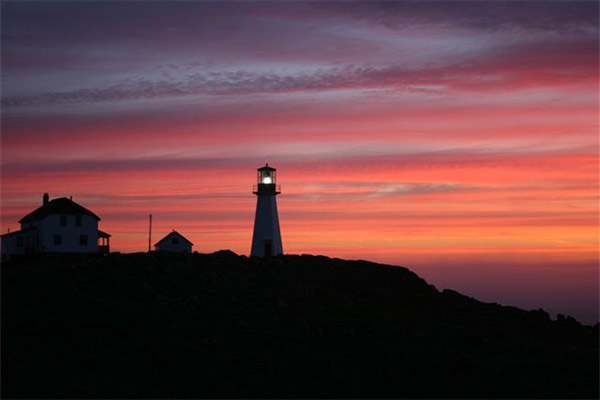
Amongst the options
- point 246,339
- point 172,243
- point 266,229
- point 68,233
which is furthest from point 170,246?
point 246,339

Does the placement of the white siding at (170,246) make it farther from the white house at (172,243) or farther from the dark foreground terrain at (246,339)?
the dark foreground terrain at (246,339)

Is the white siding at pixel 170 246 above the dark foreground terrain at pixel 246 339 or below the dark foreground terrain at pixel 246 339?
above

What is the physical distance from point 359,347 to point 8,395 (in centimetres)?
2303

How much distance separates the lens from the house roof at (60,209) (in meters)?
74.1

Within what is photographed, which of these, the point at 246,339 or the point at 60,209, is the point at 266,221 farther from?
the point at 246,339

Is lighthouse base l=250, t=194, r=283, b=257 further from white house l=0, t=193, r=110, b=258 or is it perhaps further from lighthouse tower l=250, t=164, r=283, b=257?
white house l=0, t=193, r=110, b=258

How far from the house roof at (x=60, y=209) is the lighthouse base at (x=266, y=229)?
18596 millimetres

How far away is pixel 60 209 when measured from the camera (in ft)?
244

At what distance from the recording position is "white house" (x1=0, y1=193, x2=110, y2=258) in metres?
73.7

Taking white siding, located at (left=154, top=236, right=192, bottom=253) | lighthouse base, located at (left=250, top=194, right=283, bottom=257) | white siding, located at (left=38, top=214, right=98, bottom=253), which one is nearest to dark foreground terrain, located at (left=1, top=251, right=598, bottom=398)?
white siding, located at (left=38, top=214, right=98, bottom=253)

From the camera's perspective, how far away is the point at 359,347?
50062 millimetres

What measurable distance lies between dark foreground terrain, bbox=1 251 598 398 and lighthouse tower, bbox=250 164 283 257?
14409mm

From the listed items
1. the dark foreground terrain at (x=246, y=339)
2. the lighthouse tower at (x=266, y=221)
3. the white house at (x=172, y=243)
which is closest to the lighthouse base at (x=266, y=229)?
the lighthouse tower at (x=266, y=221)

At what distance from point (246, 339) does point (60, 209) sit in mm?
34030
